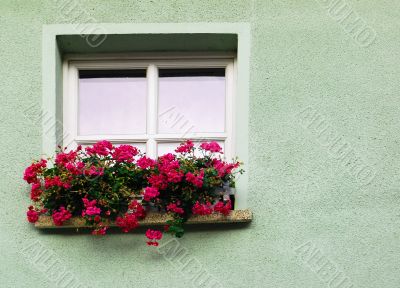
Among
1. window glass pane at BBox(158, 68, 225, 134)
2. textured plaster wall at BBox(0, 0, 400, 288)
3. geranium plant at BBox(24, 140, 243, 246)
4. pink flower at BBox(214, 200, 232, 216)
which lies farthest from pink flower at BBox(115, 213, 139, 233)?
window glass pane at BBox(158, 68, 225, 134)

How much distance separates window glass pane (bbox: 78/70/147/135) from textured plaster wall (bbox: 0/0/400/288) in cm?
47

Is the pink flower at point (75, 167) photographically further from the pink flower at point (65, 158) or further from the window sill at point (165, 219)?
the window sill at point (165, 219)

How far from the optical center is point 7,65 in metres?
5.50

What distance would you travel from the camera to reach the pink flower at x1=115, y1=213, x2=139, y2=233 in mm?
4953

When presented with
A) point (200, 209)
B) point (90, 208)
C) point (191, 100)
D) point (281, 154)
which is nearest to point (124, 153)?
point (90, 208)

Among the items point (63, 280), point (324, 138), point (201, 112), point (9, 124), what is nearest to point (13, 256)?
point (63, 280)

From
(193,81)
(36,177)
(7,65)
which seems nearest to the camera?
(36,177)

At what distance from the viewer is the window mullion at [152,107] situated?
18.5 feet

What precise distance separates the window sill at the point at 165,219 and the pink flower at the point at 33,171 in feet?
0.91

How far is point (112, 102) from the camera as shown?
585 centimetres

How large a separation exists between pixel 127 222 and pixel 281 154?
1.22m

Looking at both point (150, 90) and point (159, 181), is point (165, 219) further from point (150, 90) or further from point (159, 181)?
point (150, 90)

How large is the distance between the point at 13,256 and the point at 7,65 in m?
1.40

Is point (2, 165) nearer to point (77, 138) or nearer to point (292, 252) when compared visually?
point (77, 138)
